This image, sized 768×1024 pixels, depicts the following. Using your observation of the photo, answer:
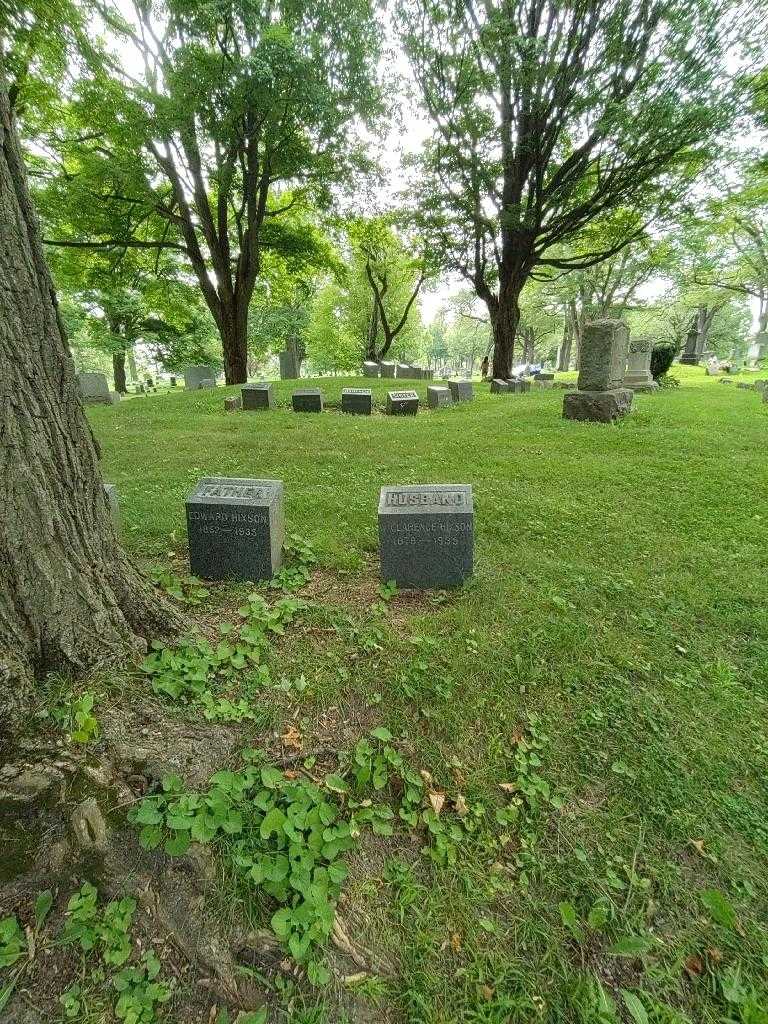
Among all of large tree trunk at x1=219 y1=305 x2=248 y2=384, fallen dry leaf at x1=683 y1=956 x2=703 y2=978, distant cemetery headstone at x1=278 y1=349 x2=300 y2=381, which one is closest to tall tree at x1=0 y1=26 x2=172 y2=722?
fallen dry leaf at x1=683 y1=956 x2=703 y2=978

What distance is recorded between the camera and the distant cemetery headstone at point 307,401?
11602 mm

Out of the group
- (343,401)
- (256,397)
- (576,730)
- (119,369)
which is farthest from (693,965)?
(119,369)

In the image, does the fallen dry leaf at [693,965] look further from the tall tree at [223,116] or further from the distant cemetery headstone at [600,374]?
the tall tree at [223,116]

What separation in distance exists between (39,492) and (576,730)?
2.79m

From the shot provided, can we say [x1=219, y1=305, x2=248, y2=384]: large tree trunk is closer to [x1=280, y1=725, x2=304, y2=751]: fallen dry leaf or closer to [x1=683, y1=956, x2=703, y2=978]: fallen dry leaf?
[x1=280, y1=725, x2=304, y2=751]: fallen dry leaf

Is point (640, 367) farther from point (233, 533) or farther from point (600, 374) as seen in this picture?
point (233, 533)

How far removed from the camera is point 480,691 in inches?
103

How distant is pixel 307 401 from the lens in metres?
11.7

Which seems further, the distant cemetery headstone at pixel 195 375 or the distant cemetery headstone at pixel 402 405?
the distant cemetery headstone at pixel 195 375

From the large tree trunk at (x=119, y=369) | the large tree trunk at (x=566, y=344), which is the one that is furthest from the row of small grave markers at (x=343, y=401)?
the large tree trunk at (x=566, y=344)

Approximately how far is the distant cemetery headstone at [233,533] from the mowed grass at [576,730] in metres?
0.59

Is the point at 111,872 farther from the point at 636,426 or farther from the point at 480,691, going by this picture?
the point at 636,426

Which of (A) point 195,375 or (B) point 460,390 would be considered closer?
(B) point 460,390

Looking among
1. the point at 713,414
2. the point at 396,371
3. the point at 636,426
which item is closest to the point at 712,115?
the point at 713,414
